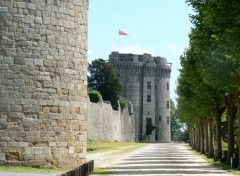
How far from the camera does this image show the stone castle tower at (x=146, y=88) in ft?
373

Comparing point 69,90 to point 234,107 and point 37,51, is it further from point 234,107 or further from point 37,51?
point 234,107

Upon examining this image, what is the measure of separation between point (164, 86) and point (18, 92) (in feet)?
336

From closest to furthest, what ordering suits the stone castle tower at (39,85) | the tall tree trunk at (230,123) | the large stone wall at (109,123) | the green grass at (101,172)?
the stone castle tower at (39,85) → the green grass at (101,172) → the tall tree trunk at (230,123) → the large stone wall at (109,123)

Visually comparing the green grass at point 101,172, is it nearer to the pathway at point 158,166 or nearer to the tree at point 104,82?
the pathway at point 158,166

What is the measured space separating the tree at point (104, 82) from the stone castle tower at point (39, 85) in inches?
2921

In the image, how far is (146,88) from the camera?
116 meters

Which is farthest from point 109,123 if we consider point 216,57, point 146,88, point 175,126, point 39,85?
point 175,126

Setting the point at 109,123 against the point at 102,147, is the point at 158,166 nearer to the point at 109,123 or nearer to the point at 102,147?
the point at 102,147

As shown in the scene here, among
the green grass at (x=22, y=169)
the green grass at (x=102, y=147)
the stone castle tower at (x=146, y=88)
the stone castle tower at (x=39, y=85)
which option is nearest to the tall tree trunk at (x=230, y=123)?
the stone castle tower at (x=39, y=85)

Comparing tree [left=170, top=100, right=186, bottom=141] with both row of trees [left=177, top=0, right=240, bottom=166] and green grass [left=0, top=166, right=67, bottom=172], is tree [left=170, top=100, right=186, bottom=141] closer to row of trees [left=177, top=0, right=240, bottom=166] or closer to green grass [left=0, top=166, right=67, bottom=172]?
row of trees [left=177, top=0, right=240, bottom=166]

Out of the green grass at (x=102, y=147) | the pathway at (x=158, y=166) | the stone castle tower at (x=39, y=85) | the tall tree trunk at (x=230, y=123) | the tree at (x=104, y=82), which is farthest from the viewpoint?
the tree at (x=104, y=82)

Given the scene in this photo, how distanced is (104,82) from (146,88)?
2177cm

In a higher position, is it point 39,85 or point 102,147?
point 39,85

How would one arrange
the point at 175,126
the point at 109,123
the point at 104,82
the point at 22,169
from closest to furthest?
the point at 22,169, the point at 109,123, the point at 104,82, the point at 175,126
